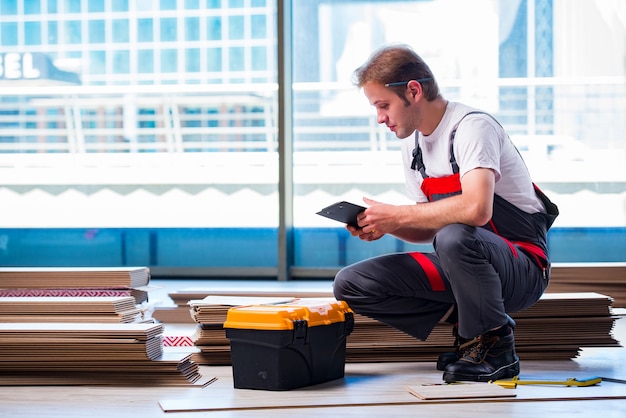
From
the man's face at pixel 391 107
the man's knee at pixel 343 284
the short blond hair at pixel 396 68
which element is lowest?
the man's knee at pixel 343 284

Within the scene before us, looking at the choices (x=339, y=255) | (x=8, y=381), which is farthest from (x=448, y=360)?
(x=339, y=255)

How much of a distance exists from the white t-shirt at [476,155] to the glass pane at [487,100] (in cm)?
284

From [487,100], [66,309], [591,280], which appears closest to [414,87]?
[66,309]

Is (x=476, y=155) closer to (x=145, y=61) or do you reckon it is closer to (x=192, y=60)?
(x=192, y=60)

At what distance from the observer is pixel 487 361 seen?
2539 mm

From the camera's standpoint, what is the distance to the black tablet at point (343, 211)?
2.51 meters

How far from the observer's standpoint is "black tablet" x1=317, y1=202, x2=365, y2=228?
251cm

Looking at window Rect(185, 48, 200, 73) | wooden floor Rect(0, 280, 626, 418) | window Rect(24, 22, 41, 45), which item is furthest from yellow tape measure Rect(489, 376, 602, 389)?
window Rect(24, 22, 41, 45)

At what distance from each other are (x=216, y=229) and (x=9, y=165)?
60.1 inches

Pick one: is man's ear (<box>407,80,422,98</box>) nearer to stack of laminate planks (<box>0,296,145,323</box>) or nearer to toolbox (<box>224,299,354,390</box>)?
toolbox (<box>224,299,354,390</box>)

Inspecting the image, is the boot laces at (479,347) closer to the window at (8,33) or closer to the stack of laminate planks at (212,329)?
the stack of laminate planks at (212,329)

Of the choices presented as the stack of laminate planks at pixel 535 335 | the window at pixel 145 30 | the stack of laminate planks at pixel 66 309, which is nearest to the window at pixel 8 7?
the window at pixel 145 30

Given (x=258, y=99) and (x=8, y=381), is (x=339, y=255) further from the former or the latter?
(x=8, y=381)

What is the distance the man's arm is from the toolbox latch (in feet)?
1.21
